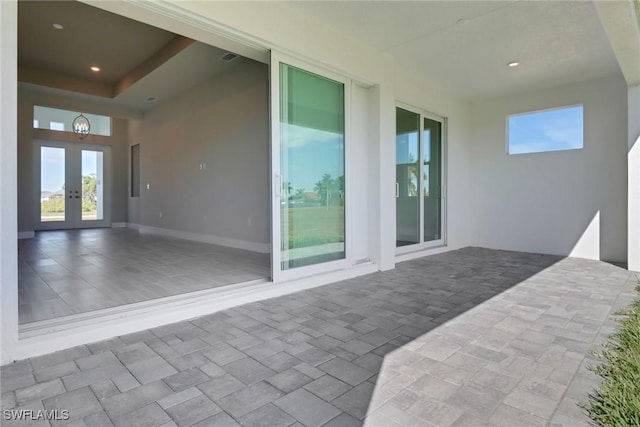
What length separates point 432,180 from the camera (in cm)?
604

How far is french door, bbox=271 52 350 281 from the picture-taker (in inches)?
133

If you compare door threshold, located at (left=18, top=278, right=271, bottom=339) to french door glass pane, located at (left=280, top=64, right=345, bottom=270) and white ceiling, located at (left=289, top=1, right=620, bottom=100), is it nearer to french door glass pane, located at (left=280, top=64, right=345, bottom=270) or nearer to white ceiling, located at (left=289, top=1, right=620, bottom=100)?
french door glass pane, located at (left=280, top=64, right=345, bottom=270)

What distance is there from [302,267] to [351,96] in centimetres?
222

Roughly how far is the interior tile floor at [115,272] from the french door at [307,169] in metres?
0.57

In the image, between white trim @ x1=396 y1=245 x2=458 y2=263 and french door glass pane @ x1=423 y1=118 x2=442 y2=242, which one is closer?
white trim @ x1=396 y1=245 x2=458 y2=263

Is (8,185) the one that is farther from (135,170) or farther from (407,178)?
(135,170)

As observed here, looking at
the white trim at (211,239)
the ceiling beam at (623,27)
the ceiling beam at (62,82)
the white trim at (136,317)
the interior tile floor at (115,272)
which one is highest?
the ceiling beam at (62,82)

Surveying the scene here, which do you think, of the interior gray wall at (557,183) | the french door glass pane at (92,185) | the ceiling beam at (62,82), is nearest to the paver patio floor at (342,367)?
the interior gray wall at (557,183)

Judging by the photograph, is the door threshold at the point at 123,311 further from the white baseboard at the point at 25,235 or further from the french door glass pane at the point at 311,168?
the white baseboard at the point at 25,235

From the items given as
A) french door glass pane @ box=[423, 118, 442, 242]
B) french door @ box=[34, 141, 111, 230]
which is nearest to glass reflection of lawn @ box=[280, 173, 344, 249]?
french door glass pane @ box=[423, 118, 442, 242]

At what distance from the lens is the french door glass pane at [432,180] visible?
5902mm

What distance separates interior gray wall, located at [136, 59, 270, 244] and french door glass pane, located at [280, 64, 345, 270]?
1713mm

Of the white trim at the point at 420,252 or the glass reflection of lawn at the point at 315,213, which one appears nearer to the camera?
the glass reflection of lawn at the point at 315,213

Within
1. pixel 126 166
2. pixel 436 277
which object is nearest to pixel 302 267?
pixel 436 277
